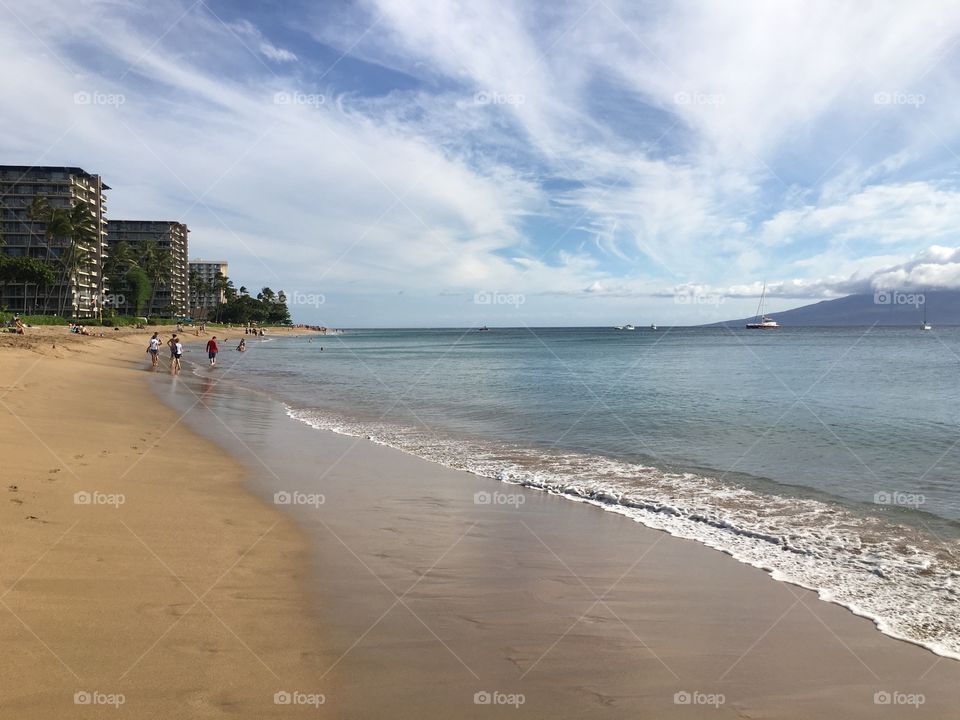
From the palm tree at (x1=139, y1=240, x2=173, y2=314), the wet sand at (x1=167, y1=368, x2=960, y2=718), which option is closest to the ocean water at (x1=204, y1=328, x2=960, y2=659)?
the wet sand at (x1=167, y1=368, x2=960, y2=718)

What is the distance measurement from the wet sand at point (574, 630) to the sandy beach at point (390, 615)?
0.08 feet

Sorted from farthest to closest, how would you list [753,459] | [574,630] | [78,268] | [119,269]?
[119,269], [78,268], [753,459], [574,630]

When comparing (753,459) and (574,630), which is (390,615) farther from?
(753,459)

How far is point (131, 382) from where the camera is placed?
88.6ft

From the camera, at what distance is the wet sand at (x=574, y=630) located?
14.4 feet

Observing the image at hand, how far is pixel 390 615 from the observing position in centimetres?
552

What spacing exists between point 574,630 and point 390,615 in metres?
1.72

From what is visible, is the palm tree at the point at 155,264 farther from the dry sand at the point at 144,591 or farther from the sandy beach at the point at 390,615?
the sandy beach at the point at 390,615

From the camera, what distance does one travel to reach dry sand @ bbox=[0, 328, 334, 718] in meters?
4.01

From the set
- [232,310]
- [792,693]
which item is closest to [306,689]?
[792,693]

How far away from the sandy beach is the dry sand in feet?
0.07

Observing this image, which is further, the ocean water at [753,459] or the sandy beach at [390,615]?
the ocean water at [753,459]

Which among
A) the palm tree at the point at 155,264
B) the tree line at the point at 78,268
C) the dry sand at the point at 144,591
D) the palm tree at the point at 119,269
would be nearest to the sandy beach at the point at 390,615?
the dry sand at the point at 144,591

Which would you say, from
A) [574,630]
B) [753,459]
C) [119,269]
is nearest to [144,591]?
[574,630]
